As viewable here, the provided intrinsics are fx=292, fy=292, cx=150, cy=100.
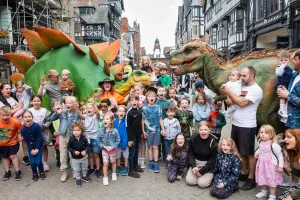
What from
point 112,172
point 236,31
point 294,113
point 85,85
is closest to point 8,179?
point 112,172

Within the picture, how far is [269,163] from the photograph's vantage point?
3885 millimetres

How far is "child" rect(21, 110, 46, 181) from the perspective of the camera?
4644 millimetres

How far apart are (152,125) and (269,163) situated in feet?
6.53

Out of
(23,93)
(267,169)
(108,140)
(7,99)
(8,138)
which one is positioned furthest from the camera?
(23,93)

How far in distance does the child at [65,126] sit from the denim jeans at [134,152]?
1036mm

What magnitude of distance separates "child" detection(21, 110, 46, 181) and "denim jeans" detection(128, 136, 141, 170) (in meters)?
1.47

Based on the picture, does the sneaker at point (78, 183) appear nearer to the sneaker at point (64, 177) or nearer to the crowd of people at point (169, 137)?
the crowd of people at point (169, 137)

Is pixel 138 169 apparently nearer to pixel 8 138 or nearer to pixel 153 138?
pixel 153 138

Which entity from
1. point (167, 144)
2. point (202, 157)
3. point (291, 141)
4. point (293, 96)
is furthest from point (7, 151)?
point (293, 96)

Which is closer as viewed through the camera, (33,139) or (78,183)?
(78,183)

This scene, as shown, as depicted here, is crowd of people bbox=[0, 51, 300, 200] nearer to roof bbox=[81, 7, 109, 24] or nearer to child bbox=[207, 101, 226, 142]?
child bbox=[207, 101, 226, 142]

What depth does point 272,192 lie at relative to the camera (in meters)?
3.87

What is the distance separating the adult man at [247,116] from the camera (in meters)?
4.03

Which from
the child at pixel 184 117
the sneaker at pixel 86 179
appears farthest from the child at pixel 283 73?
the sneaker at pixel 86 179
